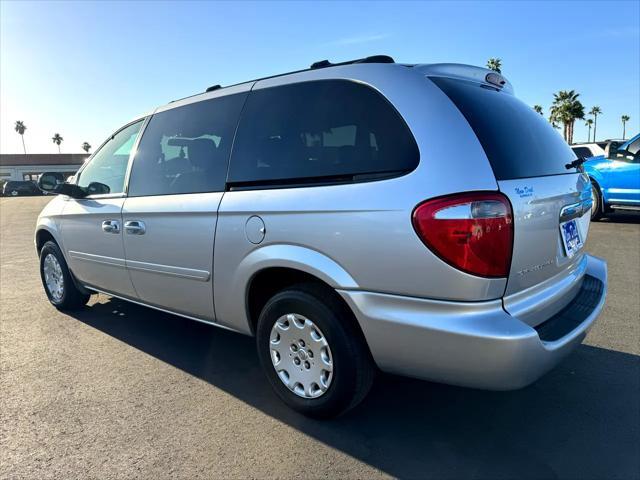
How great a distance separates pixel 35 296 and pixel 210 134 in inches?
149

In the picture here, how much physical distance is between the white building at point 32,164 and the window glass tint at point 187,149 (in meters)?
60.9

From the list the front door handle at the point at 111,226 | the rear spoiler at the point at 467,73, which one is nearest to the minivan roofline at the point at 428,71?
the rear spoiler at the point at 467,73

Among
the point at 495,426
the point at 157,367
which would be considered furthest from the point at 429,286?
the point at 157,367

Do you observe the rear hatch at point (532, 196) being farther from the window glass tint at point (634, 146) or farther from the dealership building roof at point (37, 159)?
the dealership building roof at point (37, 159)

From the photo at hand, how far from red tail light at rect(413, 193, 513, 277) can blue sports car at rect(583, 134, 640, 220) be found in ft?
26.7

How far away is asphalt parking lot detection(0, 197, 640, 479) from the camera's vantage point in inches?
91.4

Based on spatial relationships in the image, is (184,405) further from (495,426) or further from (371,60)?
(371,60)

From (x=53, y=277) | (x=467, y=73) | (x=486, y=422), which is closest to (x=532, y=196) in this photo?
(x=467, y=73)

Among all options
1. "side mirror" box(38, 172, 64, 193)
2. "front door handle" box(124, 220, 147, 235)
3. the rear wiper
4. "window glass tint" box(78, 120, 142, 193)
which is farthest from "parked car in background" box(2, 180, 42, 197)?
the rear wiper

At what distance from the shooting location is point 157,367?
3.51m

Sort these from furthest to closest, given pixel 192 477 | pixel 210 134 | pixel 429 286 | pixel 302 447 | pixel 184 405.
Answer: pixel 210 134, pixel 184 405, pixel 302 447, pixel 192 477, pixel 429 286

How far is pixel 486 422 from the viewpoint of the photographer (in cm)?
264

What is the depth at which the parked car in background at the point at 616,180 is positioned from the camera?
900 cm

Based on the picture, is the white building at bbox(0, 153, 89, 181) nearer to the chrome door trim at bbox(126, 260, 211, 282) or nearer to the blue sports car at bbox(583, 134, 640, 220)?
the blue sports car at bbox(583, 134, 640, 220)
